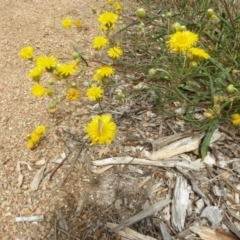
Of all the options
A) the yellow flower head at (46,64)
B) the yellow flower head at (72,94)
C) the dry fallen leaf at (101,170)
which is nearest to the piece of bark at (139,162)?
→ the dry fallen leaf at (101,170)

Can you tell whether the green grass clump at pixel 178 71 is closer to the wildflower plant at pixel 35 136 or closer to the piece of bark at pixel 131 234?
the wildflower plant at pixel 35 136

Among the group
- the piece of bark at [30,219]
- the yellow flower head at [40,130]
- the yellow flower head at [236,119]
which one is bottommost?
the piece of bark at [30,219]

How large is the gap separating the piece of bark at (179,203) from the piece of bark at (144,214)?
0.04 meters

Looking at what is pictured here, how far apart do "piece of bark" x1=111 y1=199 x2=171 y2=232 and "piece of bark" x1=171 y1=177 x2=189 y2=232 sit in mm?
38

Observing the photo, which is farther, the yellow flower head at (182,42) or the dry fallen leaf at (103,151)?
the dry fallen leaf at (103,151)

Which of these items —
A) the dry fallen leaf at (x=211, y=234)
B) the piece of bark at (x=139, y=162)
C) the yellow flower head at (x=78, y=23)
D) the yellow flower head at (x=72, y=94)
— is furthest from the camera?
the yellow flower head at (x=78, y=23)

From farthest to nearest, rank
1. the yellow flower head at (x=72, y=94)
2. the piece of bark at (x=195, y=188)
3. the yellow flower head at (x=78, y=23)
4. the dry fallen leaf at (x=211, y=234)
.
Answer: the yellow flower head at (x=78, y=23)
the yellow flower head at (x=72, y=94)
the piece of bark at (x=195, y=188)
the dry fallen leaf at (x=211, y=234)

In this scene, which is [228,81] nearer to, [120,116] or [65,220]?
[120,116]

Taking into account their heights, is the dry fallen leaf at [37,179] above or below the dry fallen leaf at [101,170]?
below

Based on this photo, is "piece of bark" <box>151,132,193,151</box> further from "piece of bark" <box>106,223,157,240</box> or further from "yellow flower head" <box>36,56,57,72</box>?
"yellow flower head" <box>36,56,57,72</box>

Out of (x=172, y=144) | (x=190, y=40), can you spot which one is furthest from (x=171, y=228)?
(x=190, y=40)

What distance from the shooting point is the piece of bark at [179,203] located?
1324 millimetres

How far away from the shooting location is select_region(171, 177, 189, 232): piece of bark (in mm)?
1324

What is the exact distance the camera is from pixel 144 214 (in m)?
1.34
